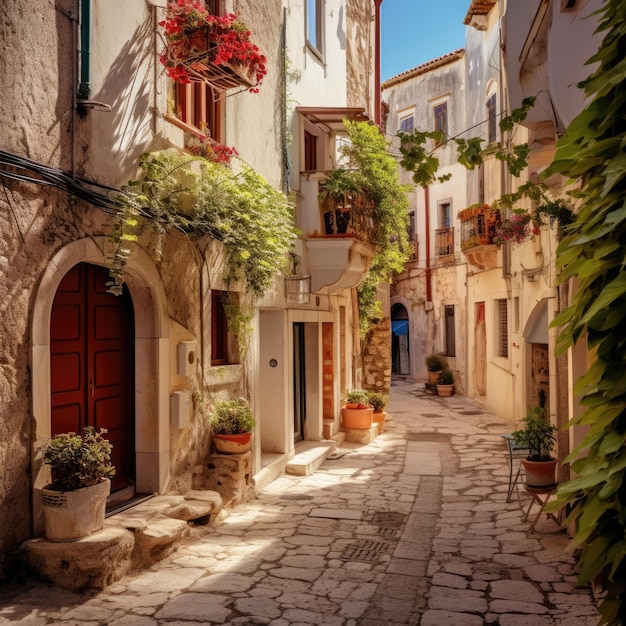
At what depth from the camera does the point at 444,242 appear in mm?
24094

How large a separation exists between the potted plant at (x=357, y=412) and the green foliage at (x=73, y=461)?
8.66m

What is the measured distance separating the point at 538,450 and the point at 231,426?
361 centimetres

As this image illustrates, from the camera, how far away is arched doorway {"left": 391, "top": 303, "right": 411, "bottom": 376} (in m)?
27.1

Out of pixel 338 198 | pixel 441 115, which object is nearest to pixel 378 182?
pixel 338 198

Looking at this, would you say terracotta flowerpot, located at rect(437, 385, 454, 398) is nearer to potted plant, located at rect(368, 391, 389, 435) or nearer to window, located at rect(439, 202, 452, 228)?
window, located at rect(439, 202, 452, 228)

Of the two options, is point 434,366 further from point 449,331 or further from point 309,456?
point 309,456

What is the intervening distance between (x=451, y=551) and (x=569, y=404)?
6.80 ft

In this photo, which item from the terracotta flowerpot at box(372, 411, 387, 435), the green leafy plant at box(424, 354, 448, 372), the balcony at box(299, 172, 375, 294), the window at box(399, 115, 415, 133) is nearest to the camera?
the balcony at box(299, 172, 375, 294)

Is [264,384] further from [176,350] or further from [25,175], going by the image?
[25,175]

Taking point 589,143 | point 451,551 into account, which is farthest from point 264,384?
point 589,143

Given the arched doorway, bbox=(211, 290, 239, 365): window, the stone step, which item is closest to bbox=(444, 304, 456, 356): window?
the arched doorway

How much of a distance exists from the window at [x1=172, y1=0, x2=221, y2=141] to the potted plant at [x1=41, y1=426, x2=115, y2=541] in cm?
397

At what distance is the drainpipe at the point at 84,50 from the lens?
5.63 m

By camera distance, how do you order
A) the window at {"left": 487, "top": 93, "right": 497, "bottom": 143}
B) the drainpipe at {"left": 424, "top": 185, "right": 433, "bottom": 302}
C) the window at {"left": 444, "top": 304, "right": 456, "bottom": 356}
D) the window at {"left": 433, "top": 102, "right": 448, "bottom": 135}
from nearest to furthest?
the window at {"left": 487, "top": 93, "right": 497, "bottom": 143}, the window at {"left": 444, "top": 304, "right": 456, "bottom": 356}, the window at {"left": 433, "top": 102, "right": 448, "bottom": 135}, the drainpipe at {"left": 424, "top": 185, "right": 433, "bottom": 302}
